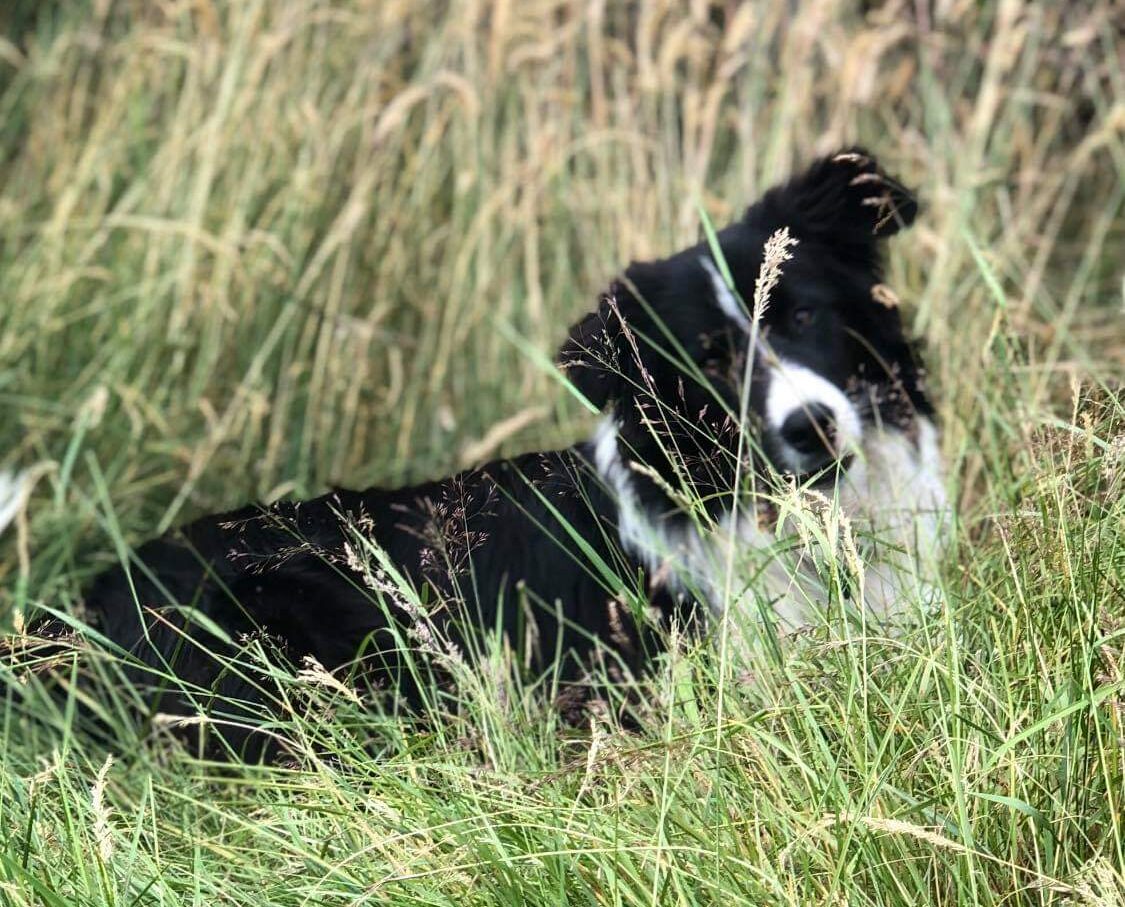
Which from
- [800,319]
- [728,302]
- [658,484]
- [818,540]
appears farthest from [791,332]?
[818,540]

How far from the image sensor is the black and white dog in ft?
10.1

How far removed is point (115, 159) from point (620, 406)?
2.91 m

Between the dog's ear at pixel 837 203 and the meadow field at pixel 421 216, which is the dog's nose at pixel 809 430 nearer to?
the meadow field at pixel 421 216

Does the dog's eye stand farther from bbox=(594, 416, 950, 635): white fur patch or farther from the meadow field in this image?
the meadow field

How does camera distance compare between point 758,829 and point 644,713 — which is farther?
point 644,713

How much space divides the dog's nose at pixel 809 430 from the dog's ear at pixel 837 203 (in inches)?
23.7

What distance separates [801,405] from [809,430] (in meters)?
0.07

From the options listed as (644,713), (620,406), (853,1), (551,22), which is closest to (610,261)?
(551,22)

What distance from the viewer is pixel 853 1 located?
5531 mm

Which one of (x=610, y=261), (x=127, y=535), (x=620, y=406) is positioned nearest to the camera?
(x=620, y=406)

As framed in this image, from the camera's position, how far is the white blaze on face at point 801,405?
3.17 metres

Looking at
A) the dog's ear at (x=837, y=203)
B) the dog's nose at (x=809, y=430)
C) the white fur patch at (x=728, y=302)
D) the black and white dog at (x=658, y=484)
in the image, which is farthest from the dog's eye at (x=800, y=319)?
the dog's nose at (x=809, y=430)

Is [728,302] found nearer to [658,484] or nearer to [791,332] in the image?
[791,332]

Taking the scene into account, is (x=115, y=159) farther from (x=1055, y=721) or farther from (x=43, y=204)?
(x=1055, y=721)
